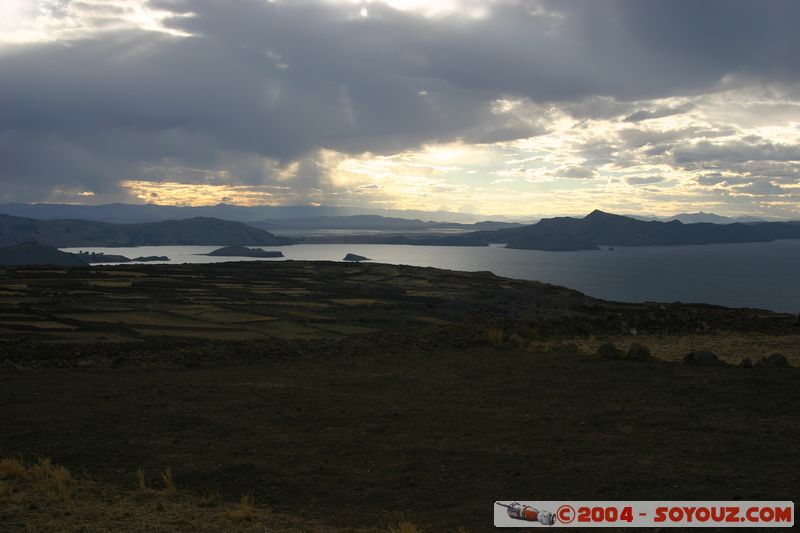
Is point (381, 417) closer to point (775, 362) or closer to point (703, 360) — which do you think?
point (703, 360)

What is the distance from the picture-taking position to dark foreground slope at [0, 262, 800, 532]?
10430mm

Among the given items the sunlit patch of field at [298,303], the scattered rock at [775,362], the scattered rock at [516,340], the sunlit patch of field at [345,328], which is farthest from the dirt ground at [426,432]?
the sunlit patch of field at [298,303]

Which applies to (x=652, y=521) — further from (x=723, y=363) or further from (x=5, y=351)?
(x=5, y=351)

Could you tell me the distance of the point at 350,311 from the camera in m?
38.7

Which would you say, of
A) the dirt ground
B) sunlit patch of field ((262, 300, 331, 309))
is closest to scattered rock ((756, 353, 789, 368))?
the dirt ground

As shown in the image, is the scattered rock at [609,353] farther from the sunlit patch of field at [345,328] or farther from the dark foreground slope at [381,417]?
the sunlit patch of field at [345,328]

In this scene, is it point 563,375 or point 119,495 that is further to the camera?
point 563,375

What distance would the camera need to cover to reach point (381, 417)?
15680 mm

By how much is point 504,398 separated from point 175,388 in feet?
33.8

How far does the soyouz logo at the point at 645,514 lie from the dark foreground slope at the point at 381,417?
464 millimetres

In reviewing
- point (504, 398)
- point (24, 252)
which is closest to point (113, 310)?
point (504, 398)

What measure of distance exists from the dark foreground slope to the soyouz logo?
0.46m

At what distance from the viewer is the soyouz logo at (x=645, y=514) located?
28.8ft

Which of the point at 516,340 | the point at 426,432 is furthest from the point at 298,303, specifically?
the point at 426,432
